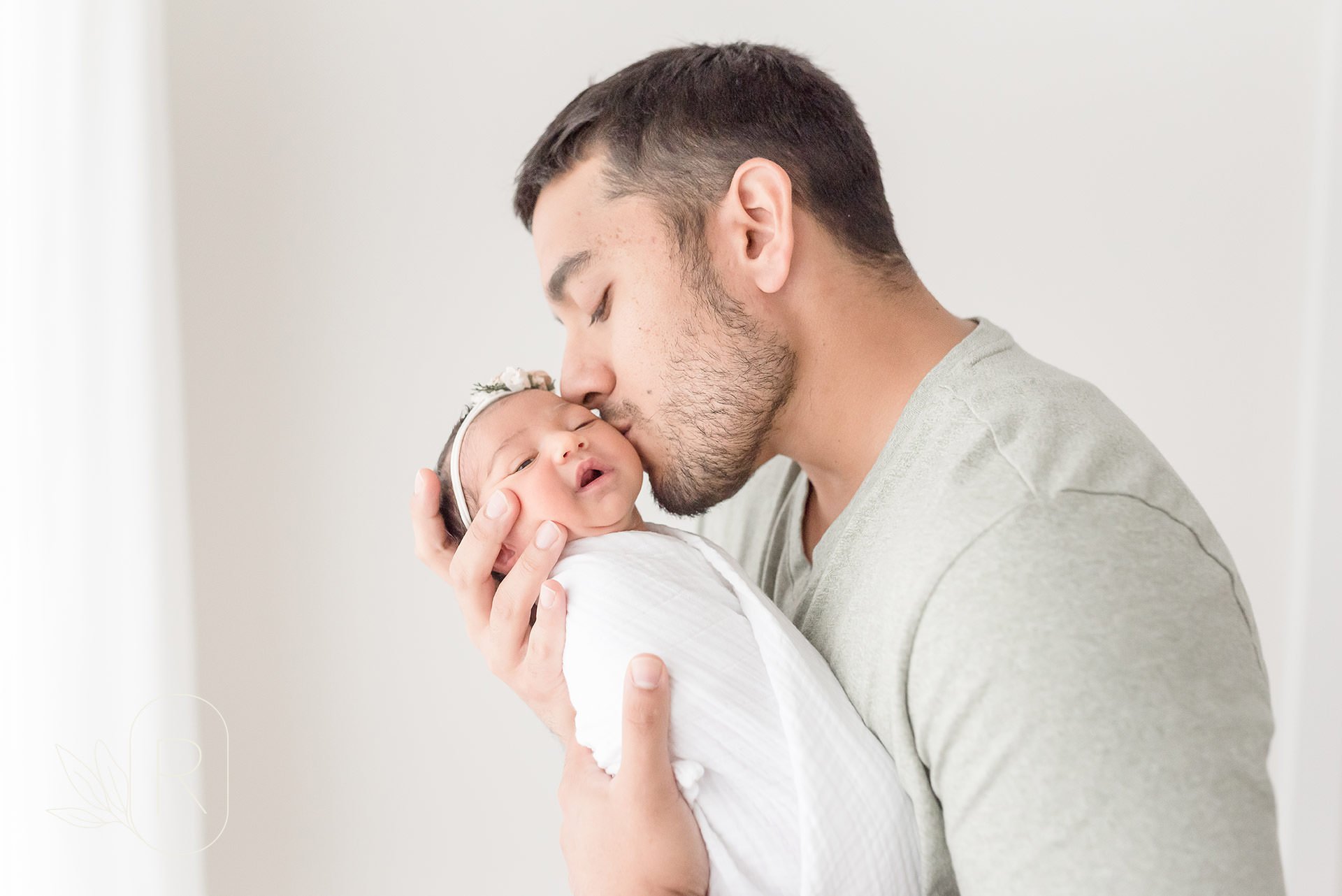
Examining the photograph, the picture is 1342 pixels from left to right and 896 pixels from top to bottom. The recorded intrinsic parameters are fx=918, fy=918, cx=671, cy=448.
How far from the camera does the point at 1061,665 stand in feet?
3.05

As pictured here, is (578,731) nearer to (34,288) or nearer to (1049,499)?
(1049,499)

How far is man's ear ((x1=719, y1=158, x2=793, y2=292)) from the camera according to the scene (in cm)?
138

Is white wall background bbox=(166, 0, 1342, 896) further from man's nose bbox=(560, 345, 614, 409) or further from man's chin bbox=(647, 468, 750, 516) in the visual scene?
man's chin bbox=(647, 468, 750, 516)

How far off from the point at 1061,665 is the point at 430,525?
3.16ft

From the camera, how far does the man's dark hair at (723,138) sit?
56.7 inches

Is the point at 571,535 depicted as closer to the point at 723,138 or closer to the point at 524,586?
the point at 524,586

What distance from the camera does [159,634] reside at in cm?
144

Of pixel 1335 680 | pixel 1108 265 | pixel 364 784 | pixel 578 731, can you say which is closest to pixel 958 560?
pixel 578 731

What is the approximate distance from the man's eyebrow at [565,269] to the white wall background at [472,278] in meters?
0.61

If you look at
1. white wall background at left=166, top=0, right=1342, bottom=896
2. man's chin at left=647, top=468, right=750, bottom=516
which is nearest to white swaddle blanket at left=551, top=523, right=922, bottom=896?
man's chin at left=647, top=468, right=750, bottom=516

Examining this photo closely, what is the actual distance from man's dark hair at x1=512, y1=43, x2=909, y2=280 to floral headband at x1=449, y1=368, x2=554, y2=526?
13.4 inches

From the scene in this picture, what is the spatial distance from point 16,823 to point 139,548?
16.2 inches

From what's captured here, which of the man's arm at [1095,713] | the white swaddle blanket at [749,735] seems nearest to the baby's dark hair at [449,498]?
the white swaddle blanket at [749,735]

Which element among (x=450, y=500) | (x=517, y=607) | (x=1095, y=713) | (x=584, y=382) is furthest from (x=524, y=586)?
(x=1095, y=713)
